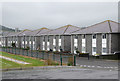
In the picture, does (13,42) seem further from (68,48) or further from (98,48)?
(98,48)

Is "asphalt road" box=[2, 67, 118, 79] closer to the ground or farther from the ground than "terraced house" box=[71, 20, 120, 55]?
closer to the ground

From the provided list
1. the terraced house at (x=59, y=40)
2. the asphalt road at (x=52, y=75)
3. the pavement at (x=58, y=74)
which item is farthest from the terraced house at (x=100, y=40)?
the asphalt road at (x=52, y=75)

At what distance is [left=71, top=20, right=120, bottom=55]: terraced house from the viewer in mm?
32594

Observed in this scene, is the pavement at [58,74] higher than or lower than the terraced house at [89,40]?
lower

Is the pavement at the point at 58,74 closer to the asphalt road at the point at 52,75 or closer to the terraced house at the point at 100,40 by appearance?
the asphalt road at the point at 52,75

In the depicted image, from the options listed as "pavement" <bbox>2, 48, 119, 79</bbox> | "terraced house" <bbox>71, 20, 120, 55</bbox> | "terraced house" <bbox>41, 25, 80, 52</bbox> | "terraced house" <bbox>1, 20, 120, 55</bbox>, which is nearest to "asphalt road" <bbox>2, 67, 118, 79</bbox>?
"pavement" <bbox>2, 48, 119, 79</bbox>

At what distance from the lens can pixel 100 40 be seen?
34.2m

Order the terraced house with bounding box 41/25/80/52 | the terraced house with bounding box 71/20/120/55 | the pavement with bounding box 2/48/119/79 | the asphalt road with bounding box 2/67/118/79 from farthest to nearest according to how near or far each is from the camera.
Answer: the terraced house with bounding box 41/25/80/52, the terraced house with bounding box 71/20/120/55, the pavement with bounding box 2/48/119/79, the asphalt road with bounding box 2/67/118/79

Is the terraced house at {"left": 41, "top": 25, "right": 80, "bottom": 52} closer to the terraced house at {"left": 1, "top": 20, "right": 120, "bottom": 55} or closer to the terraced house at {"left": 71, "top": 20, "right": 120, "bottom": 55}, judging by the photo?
the terraced house at {"left": 1, "top": 20, "right": 120, "bottom": 55}

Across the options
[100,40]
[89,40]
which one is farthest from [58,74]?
[89,40]

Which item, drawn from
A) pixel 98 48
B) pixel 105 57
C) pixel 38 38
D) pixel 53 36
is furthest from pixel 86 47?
pixel 38 38

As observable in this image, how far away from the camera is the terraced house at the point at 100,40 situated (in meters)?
32.6

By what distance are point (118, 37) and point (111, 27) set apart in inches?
126

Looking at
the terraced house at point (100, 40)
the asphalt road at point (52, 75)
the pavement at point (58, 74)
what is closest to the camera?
the asphalt road at point (52, 75)
